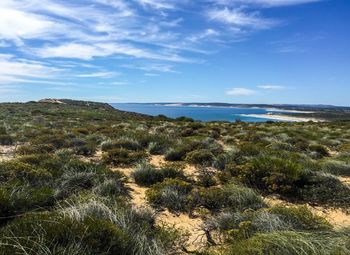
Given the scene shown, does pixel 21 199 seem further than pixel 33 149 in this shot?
No

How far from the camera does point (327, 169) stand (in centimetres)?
1017

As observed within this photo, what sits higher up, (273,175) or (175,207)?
(273,175)

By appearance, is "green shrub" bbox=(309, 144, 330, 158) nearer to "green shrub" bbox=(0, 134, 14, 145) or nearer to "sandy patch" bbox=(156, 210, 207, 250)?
"sandy patch" bbox=(156, 210, 207, 250)

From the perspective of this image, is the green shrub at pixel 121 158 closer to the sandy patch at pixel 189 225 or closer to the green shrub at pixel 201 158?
the green shrub at pixel 201 158

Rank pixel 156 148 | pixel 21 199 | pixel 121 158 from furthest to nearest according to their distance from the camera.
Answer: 1. pixel 156 148
2. pixel 121 158
3. pixel 21 199

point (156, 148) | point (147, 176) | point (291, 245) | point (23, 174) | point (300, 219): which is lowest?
point (156, 148)

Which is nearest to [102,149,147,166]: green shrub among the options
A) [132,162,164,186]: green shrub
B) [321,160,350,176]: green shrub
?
[132,162,164,186]: green shrub

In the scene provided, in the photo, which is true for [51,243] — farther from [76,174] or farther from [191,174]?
[191,174]

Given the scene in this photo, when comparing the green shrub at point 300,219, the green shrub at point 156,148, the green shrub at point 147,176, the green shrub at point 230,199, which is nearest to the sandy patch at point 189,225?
the green shrub at point 230,199

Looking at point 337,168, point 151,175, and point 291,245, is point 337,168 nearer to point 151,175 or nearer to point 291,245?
point 151,175

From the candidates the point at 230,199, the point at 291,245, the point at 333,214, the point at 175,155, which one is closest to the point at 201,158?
the point at 175,155

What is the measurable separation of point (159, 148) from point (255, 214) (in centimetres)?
861

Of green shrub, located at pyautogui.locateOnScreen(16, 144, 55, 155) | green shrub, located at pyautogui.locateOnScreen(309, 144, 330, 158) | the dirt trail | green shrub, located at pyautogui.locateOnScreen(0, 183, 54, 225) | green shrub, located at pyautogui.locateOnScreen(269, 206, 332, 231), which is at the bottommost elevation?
green shrub, located at pyautogui.locateOnScreen(309, 144, 330, 158)

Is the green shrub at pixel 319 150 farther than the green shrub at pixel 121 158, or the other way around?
the green shrub at pixel 319 150
